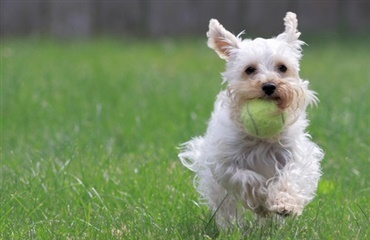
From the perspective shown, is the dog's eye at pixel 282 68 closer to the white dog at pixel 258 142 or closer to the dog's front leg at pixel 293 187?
the white dog at pixel 258 142

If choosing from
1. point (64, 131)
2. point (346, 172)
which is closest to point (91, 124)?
point (64, 131)

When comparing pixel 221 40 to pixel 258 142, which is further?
pixel 221 40

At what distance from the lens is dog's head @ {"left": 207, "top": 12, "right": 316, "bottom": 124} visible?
5129 millimetres

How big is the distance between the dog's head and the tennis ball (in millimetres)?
37

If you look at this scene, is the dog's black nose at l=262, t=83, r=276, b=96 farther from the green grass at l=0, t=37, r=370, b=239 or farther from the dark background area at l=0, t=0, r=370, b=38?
the dark background area at l=0, t=0, r=370, b=38

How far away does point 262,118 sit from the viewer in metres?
5.13

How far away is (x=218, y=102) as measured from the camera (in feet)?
18.9

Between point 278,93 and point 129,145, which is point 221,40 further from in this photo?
point 129,145

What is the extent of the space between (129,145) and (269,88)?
285 centimetres

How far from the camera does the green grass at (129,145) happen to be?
5.20m

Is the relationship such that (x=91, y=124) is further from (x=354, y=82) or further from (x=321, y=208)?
(x=354, y=82)

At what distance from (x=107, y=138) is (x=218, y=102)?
2.44m

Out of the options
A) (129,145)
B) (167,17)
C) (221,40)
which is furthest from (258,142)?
(167,17)

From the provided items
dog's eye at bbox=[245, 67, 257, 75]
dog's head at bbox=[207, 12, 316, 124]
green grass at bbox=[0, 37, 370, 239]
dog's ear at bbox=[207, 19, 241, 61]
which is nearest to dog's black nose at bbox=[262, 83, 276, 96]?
dog's head at bbox=[207, 12, 316, 124]
